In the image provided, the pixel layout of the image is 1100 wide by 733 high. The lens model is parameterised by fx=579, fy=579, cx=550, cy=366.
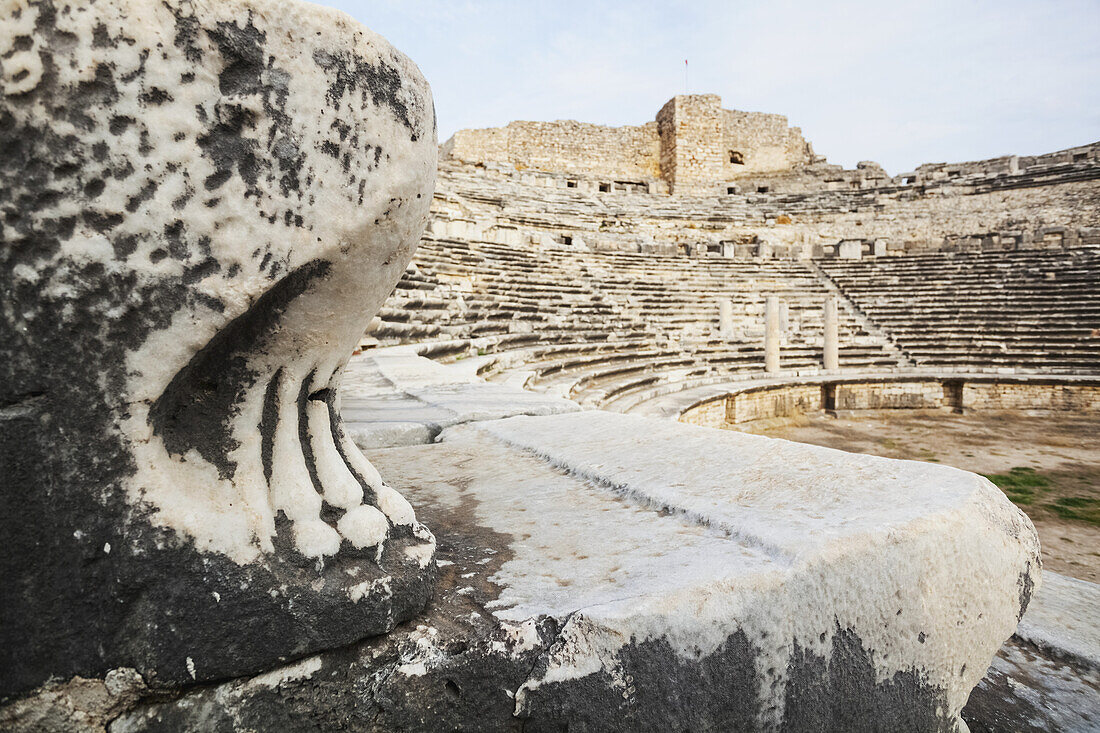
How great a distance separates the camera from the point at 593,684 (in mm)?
809

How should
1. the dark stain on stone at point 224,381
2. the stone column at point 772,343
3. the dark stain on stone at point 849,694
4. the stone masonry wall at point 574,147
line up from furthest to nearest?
1. the stone masonry wall at point 574,147
2. the stone column at point 772,343
3. the dark stain on stone at point 849,694
4. the dark stain on stone at point 224,381

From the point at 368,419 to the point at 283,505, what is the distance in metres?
1.62

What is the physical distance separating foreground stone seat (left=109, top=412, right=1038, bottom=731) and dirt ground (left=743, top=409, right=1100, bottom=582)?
3.47m

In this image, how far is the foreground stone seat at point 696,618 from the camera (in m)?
0.78

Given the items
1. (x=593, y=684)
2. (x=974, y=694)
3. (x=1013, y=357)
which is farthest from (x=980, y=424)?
(x=593, y=684)

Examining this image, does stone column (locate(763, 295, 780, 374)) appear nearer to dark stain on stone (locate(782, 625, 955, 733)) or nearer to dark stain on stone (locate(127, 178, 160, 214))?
dark stain on stone (locate(782, 625, 955, 733))

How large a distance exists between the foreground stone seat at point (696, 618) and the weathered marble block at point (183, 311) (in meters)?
0.08

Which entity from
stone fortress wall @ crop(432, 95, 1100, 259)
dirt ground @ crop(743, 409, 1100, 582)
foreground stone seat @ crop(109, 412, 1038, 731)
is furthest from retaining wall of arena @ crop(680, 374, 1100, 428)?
foreground stone seat @ crop(109, 412, 1038, 731)

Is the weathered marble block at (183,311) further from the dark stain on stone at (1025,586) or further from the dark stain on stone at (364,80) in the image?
the dark stain on stone at (1025,586)

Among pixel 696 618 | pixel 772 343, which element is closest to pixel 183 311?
pixel 696 618

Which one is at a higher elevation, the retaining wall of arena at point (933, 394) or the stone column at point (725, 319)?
the stone column at point (725, 319)

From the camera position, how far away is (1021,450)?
7059 mm

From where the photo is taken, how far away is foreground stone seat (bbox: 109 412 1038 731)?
784 mm

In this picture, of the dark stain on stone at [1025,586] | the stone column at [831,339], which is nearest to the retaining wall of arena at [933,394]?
the stone column at [831,339]
